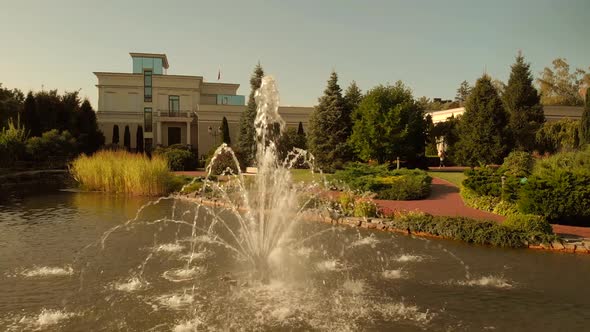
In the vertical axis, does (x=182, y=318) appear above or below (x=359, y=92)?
below

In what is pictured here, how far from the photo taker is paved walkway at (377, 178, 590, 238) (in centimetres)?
1290

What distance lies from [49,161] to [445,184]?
29122 millimetres

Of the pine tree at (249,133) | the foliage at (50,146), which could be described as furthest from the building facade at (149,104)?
the foliage at (50,146)

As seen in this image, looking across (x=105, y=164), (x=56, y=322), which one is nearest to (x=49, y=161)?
(x=105, y=164)

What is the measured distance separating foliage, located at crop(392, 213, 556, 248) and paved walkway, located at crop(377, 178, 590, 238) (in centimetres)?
165

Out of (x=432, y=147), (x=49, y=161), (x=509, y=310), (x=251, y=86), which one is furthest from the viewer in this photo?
(x=432, y=147)

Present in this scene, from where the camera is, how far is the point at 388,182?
63.9 ft

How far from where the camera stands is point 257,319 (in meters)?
6.76

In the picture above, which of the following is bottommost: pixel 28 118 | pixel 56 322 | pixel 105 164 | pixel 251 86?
pixel 56 322

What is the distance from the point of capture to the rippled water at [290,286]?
22.1 ft

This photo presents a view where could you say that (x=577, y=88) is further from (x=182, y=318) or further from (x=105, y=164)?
(x=182, y=318)

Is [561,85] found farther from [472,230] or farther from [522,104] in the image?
[472,230]

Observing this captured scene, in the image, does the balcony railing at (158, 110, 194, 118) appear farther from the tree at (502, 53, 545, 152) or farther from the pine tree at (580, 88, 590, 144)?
the pine tree at (580, 88, 590, 144)

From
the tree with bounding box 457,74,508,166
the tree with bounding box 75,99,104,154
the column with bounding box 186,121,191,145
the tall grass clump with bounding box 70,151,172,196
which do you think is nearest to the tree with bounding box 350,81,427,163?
the tree with bounding box 457,74,508,166
